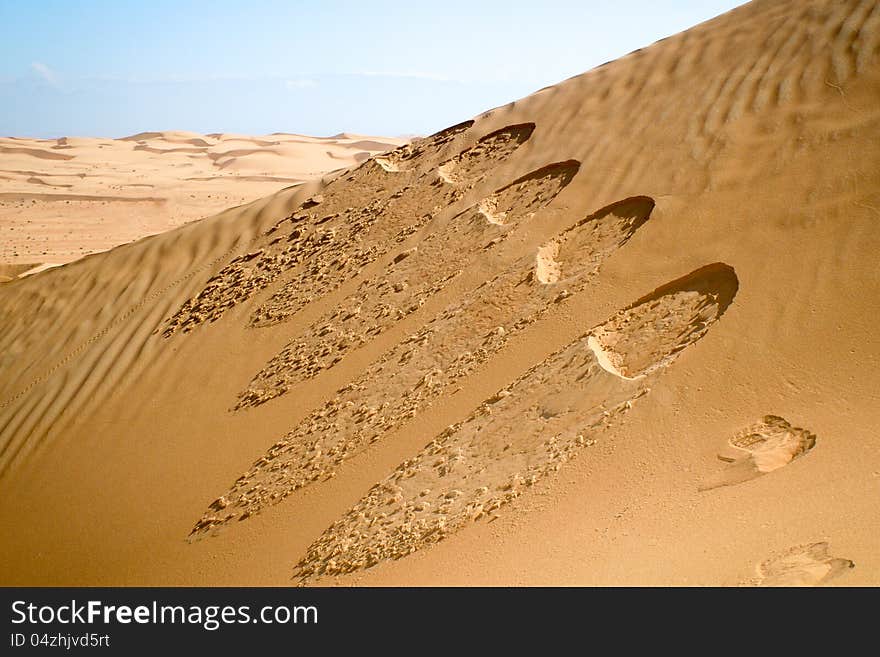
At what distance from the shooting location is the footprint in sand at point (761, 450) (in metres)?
3.44

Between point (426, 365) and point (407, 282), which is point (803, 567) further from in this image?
point (407, 282)

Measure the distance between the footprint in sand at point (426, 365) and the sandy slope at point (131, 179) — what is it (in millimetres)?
10625

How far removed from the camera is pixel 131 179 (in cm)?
3003

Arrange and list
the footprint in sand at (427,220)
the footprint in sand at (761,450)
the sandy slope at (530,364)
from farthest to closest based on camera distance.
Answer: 1. the footprint in sand at (427,220)
2. the sandy slope at (530,364)
3. the footprint in sand at (761,450)

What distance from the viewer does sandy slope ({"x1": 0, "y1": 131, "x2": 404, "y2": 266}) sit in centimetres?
1847

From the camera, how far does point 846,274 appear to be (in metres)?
4.34

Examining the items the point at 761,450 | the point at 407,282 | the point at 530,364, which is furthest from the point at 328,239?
the point at 761,450

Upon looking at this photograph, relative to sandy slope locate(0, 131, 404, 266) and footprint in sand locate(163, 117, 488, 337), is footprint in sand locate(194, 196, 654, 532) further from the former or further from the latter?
sandy slope locate(0, 131, 404, 266)

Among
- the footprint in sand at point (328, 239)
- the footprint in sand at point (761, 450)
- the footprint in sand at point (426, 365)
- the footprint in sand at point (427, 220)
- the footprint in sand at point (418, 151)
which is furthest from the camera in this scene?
the footprint in sand at point (418, 151)

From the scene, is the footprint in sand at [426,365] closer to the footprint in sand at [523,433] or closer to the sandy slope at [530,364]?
the sandy slope at [530,364]

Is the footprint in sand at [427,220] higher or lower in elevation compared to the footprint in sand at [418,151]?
lower

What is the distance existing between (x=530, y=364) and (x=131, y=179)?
28.5m

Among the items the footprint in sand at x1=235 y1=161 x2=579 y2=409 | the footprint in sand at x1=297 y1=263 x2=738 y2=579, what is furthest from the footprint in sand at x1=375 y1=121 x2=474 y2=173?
the footprint in sand at x1=297 y1=263 x2=738 y2=579

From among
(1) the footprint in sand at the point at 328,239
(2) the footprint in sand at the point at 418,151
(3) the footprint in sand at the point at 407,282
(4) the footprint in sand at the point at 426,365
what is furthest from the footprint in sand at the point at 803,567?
(2) the footprint in sand at the point at 418,151
